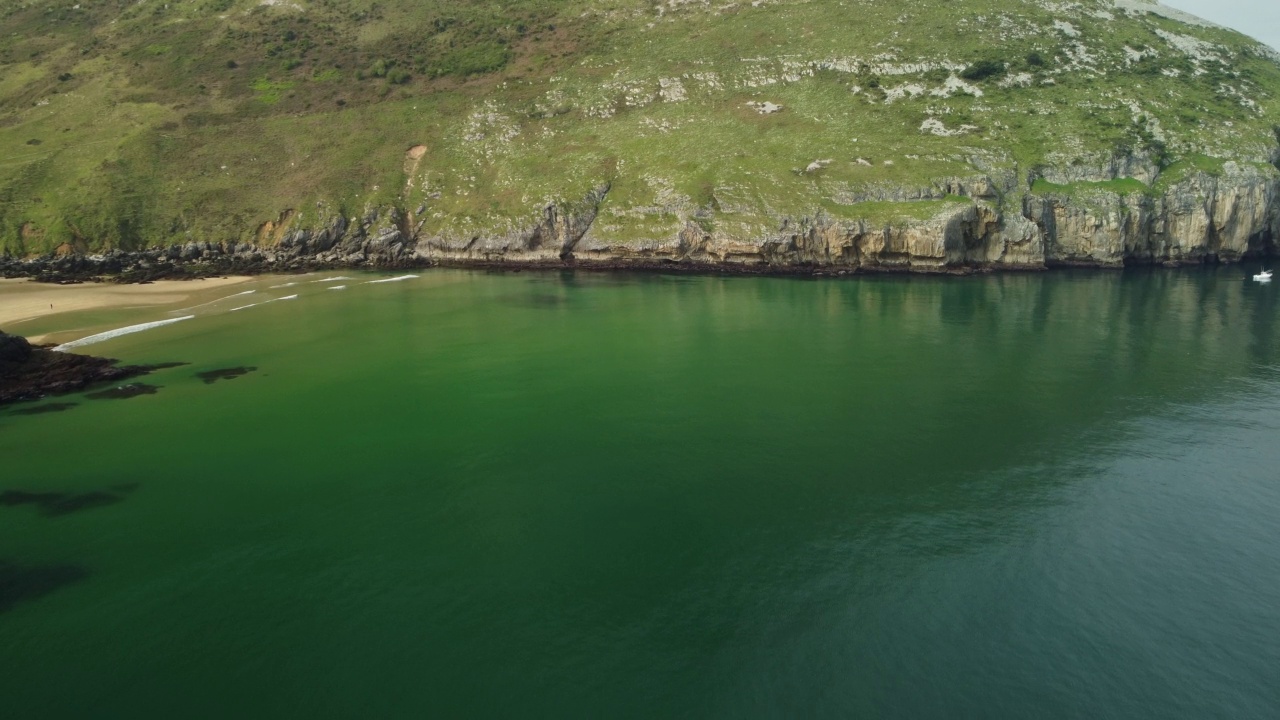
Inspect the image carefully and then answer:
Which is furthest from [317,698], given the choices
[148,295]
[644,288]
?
[148,295]

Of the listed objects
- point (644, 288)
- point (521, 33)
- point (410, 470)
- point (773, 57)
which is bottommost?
point (410, 470)

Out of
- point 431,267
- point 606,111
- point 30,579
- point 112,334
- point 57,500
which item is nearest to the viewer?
point 30,579

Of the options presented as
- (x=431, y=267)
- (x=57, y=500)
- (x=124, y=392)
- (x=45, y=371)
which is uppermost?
(x=431, y=267)

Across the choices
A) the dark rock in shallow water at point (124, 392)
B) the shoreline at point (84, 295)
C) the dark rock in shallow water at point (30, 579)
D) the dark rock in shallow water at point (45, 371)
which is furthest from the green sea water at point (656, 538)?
the shoreline at point (84, 295)

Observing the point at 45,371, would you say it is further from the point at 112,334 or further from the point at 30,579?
the point at 30,579

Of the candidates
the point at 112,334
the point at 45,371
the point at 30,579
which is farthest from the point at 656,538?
the point at 112,334

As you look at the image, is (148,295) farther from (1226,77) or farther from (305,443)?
(1226,77)

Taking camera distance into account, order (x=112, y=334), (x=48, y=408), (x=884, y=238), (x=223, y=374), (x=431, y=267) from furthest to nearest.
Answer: (x=431, y=267)
(x=884, y=238)
(x=112, y=334)
(x=223, y=374)
(x=48, y=408)
